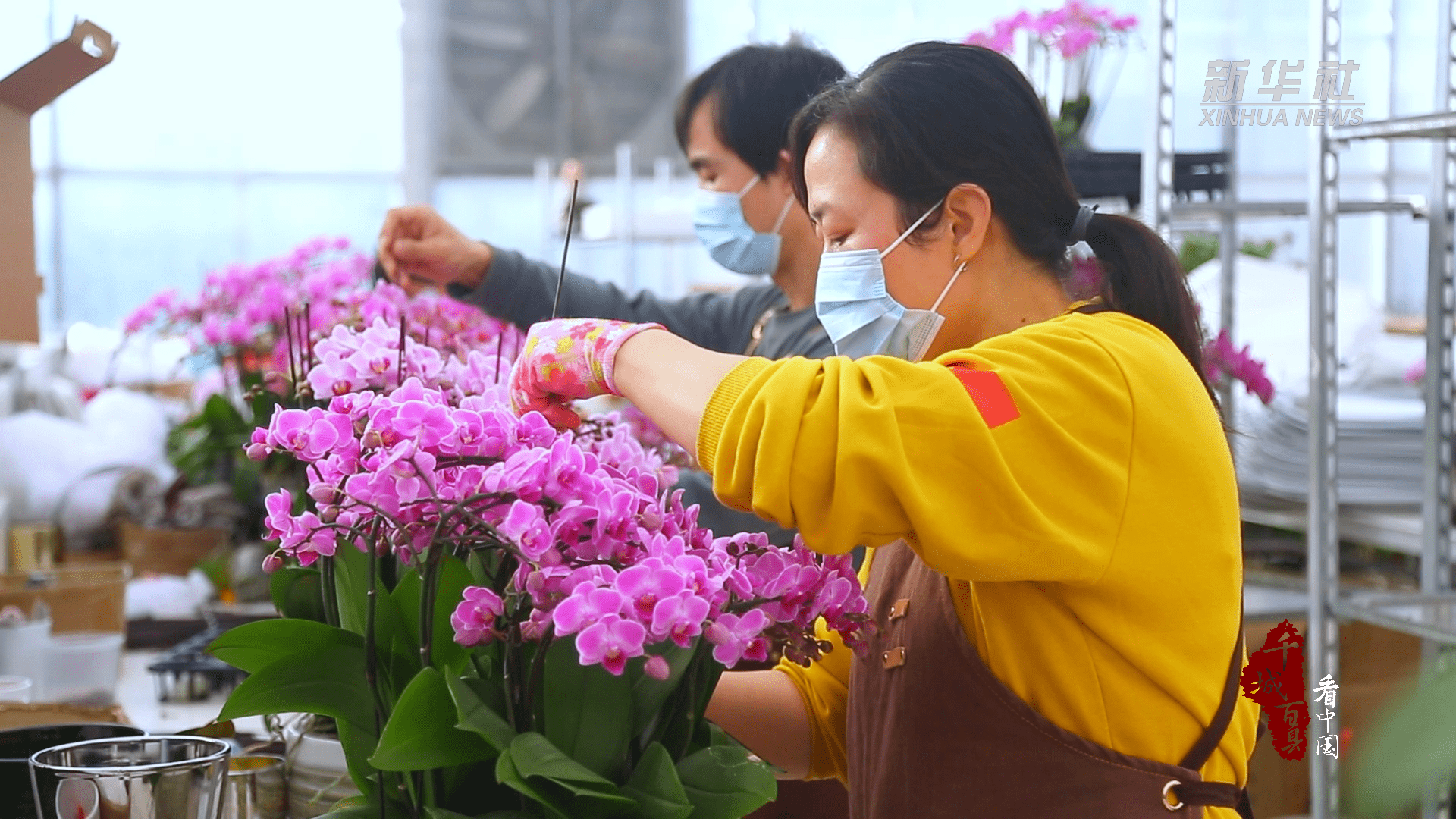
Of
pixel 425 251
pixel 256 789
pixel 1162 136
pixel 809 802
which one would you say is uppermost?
pixel 1162 136

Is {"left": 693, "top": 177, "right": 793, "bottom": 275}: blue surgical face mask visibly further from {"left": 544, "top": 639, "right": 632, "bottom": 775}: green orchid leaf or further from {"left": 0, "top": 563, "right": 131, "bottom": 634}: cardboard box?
{"left": 544, "top": 639, "right": 632, "bottom": 775}: green orchid leaf

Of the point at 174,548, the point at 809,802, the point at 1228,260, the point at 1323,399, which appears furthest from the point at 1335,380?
the point at 174,548

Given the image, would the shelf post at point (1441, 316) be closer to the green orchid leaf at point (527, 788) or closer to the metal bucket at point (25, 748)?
the green orchid leaf at point (527, 788)

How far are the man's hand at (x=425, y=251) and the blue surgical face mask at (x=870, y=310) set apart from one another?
0.82 m

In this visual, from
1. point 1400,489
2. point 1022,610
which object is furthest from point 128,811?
point 1400,489

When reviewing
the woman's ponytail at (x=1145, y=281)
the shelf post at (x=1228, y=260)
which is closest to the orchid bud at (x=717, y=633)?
the woman's ponytail at (x=1145, y=281)

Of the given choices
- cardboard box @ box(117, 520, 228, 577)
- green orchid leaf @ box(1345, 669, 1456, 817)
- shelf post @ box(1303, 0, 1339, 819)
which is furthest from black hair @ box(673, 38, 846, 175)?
green orchid leaf @ box(1345, 669, 1456, 817)

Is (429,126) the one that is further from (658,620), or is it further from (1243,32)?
(658,620)

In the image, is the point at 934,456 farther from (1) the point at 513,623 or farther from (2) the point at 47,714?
(2) the point at 47,714

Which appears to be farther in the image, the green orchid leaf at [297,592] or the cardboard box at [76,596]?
the cardboard box at [76,596]

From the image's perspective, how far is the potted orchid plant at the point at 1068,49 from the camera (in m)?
2.43

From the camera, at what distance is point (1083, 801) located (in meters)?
0.90

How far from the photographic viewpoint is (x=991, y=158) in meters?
0.96

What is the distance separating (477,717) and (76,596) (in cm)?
145
